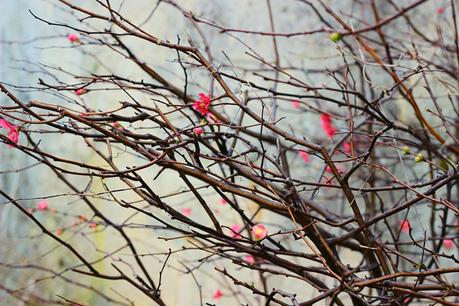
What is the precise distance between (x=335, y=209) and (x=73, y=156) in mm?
1586

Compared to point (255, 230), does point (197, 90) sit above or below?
above

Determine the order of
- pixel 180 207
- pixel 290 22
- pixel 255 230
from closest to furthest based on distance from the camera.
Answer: pixel 255 230 < pixel 180 207 < pixel 290 22

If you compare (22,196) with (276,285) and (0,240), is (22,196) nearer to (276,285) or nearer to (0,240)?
(0,240)

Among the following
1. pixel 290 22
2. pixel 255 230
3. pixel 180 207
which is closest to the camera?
pixel 255 230

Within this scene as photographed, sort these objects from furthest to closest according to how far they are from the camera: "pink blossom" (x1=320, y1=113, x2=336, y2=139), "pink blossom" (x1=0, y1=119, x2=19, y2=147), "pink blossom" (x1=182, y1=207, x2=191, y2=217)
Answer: "pink blossom" (x1=320, y1=113, x2=336, y2=139) → "pink blossom" (x1=182, y1=207, x2=191, y2=217) → "pink blossom" (x1=0, y1=119, x2=19, y2=147)

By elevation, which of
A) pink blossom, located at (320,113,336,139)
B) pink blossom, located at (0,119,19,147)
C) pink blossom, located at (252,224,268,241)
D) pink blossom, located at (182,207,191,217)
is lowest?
pink blossom, located at (252,224,268,241)

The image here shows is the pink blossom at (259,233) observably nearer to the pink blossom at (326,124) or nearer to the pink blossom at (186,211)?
the pink blossom at (186,211)

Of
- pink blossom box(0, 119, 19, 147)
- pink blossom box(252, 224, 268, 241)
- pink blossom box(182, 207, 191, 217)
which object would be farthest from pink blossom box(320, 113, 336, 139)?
pink blossom box(0, 119, 19, 147)

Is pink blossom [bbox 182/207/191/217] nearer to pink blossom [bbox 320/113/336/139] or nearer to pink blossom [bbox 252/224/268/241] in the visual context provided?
pink blossom [bbox 320/113/336/139]

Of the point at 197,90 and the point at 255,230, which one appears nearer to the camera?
the point at 255,230

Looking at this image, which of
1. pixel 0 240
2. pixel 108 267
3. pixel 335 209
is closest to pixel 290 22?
pixel 335 209

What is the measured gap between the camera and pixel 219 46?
4.26m

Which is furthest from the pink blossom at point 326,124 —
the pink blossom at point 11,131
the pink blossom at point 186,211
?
the pink blossom at point 11,131

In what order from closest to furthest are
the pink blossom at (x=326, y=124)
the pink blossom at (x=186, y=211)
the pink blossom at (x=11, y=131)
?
1. the pink blossom at (x=11, y=131)
2. the pink blossom at (x=186, y=211)
3. the pink blossom at (x=326, y=124)
